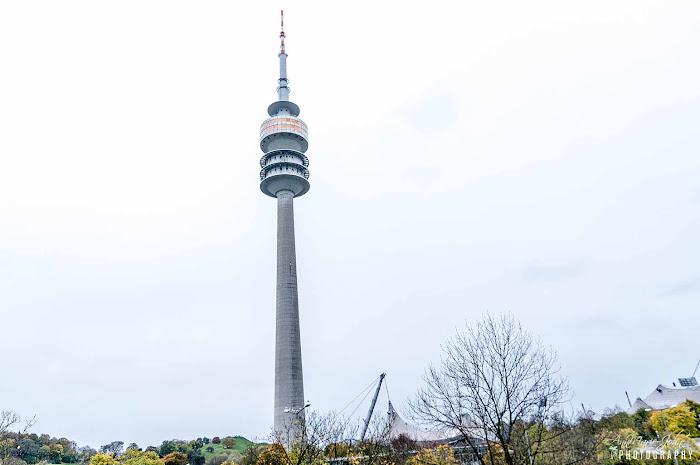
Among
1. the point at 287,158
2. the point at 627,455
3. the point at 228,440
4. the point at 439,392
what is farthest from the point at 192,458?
the point at 439,392

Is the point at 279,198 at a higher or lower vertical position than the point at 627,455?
higher

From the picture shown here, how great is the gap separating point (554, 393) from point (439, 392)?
15.4ft

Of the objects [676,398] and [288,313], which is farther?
[676,398]

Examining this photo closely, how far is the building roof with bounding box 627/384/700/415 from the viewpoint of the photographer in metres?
84.8

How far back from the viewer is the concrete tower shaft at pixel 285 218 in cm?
6462

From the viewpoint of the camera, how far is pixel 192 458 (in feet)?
278

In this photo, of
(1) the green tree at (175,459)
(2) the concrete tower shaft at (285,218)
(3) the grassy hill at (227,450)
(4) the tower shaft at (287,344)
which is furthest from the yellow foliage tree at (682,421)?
(3) the grassy hill at (227,450)

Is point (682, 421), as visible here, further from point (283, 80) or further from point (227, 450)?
point (227, 450)

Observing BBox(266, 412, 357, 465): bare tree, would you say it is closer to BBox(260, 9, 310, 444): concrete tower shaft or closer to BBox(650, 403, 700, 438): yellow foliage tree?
BBox(260, 9, 310, 444): concrete tower shaft

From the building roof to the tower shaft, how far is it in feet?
207

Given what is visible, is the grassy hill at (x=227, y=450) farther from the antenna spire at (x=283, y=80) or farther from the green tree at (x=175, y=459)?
the antenna spire at (x=283, y=80)

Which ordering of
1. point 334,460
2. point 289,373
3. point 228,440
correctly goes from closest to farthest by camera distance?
point 334,460 → point 289,373 → point 228,440

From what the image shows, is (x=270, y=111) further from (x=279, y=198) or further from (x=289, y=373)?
(x=289, y=373)

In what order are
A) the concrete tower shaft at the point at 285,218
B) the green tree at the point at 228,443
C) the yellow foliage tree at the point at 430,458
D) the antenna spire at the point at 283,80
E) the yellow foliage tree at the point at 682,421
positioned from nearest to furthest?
the yellow foliage tree at the point at 430,458, the yellow foliage tree at the point at 682,421, the concrete tower shaft at the point at 285,218, the antenna spire at the point at 283,80, the green tree at the point at 228,443
